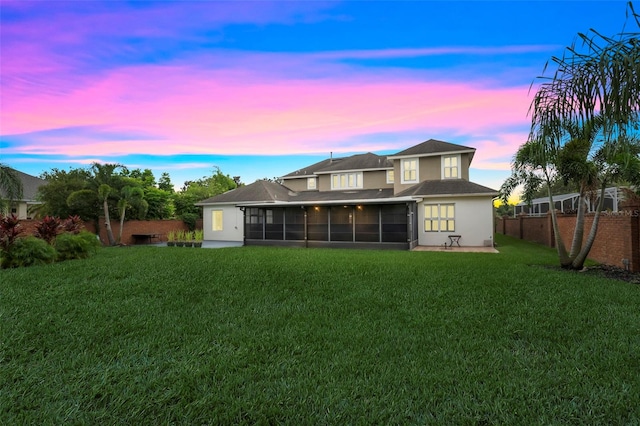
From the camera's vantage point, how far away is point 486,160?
2172 centimetres

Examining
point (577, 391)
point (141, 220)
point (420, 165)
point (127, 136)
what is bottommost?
point (577, 391)

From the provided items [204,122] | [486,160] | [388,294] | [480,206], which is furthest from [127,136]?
[486,160]

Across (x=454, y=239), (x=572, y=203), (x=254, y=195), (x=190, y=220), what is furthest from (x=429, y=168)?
(x=190, y=220)

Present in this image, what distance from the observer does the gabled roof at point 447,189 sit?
16.3m

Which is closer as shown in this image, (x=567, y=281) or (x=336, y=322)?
(x=336, y=322)

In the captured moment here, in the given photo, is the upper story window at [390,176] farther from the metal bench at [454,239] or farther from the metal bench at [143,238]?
the metal bench at [143,238]

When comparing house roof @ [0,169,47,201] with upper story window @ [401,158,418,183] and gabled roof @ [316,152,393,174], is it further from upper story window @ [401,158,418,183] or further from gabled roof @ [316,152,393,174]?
upper story window @ [401,158,418,183]

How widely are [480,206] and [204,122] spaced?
49.8 ft

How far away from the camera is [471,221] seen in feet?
54.9

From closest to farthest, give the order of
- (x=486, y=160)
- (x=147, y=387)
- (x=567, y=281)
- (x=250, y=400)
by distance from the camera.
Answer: (x=250, y=400)
(x=147, y=387)
(x=567, y=281)
(x=486, y=160)

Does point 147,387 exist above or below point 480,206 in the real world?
below

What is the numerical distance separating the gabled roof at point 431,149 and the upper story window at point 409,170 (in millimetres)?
454

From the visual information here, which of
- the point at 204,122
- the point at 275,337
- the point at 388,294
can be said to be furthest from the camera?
the point at 204,122

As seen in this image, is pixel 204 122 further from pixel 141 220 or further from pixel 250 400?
pixel 250 400
